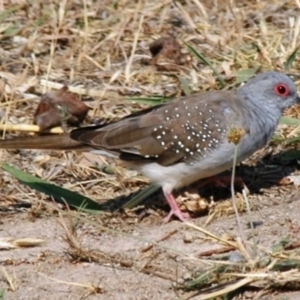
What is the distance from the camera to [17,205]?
21.8 ft

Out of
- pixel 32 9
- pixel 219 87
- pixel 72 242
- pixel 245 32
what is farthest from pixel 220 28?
pixel 72 242

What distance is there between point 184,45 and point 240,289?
138 inches

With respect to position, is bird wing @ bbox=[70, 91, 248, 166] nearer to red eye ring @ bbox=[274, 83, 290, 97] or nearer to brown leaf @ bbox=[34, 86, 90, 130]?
red eye ring @ bbox=[274, 83, 290, 97]

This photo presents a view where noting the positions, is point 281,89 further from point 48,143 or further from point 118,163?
point 48,143

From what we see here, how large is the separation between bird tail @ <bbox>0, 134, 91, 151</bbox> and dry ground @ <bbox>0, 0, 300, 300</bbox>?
0.33 meters

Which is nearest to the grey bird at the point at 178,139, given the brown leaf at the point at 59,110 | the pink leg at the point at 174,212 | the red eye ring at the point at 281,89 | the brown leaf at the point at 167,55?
the pink leg at the point at 174,212

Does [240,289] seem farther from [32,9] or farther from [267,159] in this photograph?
[32,9]

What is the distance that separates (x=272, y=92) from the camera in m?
6.82

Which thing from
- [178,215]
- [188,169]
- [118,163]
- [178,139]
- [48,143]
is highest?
[178,139]

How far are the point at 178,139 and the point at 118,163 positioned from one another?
0.80 metres

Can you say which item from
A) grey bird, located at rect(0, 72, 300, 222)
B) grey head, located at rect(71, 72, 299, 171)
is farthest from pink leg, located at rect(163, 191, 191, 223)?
grey head, located at rect(71, 72, 299, 171)

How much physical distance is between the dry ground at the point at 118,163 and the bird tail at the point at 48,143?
1.08 feet

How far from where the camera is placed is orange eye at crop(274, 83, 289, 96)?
683cm

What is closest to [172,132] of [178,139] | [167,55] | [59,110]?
[178,139]
